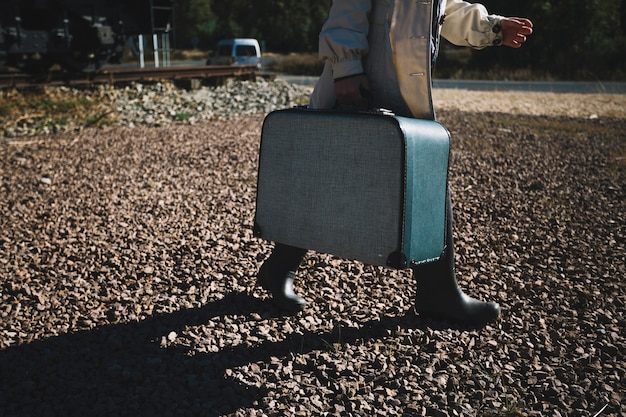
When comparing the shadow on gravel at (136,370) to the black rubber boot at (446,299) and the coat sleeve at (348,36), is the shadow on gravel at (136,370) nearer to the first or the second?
the black rubber boot at (446,299)

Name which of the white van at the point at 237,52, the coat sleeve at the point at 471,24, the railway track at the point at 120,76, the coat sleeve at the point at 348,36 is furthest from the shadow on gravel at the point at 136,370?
the white van at the point at 237,52

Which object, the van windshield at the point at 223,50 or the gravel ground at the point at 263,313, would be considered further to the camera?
the van windshield at the point at 223,50

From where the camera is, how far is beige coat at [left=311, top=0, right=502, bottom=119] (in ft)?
6.90

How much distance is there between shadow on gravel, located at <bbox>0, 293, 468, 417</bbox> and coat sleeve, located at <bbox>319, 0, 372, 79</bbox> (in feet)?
3.35

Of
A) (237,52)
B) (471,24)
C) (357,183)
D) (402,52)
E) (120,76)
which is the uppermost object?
(237,52)

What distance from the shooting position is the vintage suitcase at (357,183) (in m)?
2.00

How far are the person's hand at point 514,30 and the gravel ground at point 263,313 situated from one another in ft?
3.71

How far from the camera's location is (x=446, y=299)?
2537 mm

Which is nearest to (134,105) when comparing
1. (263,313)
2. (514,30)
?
(263,313)

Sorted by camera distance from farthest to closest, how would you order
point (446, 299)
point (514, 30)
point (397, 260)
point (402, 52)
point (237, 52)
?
point (237, 52) → point (446, 299) → point (514, 30) → point (402, 52) → point (397, 260)

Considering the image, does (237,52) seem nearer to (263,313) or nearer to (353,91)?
(263,313)

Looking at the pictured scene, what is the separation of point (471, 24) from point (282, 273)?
1207 mm

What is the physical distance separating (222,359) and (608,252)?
96.8 inches

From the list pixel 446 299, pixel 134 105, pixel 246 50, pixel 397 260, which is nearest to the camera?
pixel 397 260
